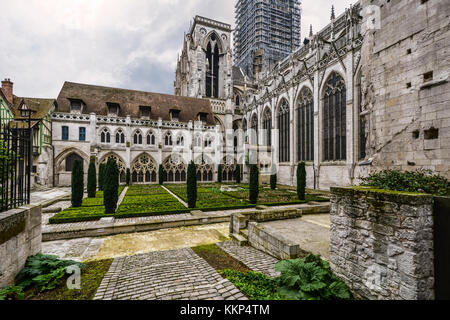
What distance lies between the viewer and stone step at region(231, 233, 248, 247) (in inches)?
267

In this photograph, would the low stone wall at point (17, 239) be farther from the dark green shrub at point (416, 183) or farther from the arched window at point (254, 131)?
the arched window at point (254, 131)

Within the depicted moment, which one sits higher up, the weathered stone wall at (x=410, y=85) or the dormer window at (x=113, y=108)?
the dormer window at (x=113, y=108)

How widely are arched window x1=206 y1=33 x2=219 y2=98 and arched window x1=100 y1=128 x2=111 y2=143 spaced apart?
1991 centimetres

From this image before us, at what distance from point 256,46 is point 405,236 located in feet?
153

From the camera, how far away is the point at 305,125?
22938mm

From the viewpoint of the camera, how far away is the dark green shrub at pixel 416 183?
342 cm

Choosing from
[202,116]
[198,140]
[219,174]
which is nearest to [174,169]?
[198,140]

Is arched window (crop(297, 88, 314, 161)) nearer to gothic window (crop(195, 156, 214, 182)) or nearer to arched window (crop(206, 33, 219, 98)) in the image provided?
gothic window (crop(195, 156, 214, 182))

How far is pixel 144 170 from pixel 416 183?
2704 cm

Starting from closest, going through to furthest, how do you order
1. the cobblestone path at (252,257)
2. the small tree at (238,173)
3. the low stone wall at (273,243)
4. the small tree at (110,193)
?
the cobblestone path at (252,257)
the low stone wall at (273,243)
the small tree at (110,193)
the small tree at (238,173)

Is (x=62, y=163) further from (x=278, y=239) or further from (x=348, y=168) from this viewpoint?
(x=348, y=168)

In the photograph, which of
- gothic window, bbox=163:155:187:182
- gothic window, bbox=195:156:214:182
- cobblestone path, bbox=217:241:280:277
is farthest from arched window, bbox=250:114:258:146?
cobblestone path, bbox=217:241:280:277

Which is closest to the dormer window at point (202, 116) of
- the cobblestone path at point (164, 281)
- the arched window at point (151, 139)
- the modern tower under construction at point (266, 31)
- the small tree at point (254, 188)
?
the arched window at point (151, 139)

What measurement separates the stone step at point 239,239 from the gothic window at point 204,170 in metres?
22.1
